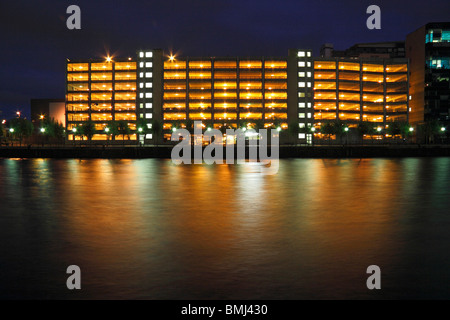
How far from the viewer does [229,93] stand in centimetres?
17025

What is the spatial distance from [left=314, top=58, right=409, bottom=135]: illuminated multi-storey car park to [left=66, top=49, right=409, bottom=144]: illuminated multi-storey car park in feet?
1.18

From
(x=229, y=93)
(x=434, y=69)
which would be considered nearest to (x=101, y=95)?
(x=229, y=93)

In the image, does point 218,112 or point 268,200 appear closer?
point 268,200

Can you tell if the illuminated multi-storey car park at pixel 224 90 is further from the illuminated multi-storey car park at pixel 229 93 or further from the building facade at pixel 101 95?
the building facade at pixel 101 95

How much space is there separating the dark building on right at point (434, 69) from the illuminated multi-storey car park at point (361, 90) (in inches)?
441

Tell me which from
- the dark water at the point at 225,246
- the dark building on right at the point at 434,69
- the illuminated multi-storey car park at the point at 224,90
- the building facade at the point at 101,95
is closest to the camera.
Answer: the dark water at the point at 225,246

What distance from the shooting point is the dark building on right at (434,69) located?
6004 inches

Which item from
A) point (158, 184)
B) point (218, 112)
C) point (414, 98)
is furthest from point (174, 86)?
point (158, 184)

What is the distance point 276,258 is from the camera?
10828mm

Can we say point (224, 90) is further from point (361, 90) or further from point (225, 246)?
point (225, 246)

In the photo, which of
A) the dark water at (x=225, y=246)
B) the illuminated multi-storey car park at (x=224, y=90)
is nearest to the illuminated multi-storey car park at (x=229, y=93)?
the illuminated multi-storey car park at (x=224, y=90)

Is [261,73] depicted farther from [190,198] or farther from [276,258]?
[276,258]
